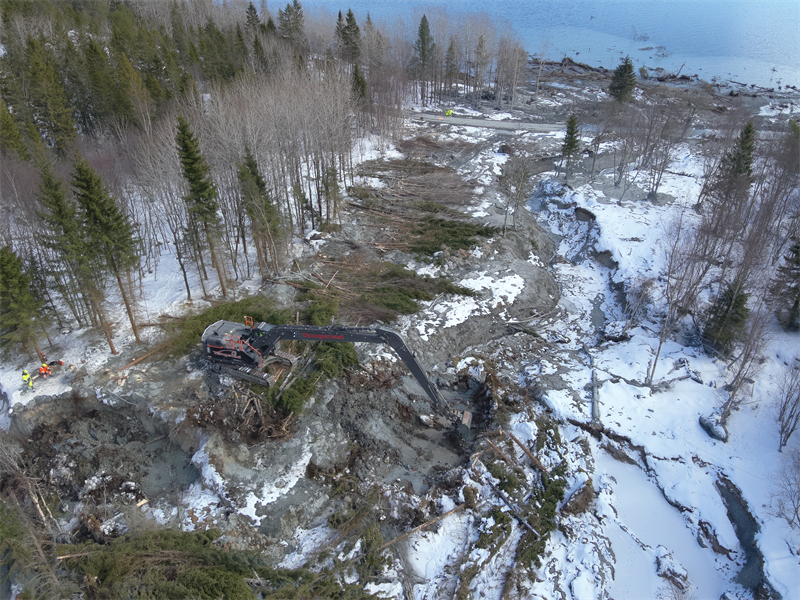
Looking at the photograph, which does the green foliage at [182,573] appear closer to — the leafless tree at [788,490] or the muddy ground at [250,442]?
the muddy ground at [250,442]

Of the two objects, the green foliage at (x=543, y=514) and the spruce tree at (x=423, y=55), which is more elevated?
the spruce tree at (x=423, y=55)

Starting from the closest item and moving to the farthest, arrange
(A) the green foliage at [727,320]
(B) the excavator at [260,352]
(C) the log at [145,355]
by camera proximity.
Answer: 1. (B) the excavator at [260,352]
2. (C) the log at [145,355]
3. (A) the green foliage at [727,320]

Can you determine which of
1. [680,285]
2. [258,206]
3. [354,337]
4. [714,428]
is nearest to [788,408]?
[714,428]

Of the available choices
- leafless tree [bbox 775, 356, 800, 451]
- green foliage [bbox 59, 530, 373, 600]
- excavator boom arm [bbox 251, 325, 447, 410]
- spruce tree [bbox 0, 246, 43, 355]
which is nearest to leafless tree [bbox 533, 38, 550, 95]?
leafless tree [bbox 775, 356, 800, 451]

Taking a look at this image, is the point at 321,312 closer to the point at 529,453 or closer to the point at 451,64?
the point at 529,453

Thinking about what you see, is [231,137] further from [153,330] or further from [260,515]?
[260,515]

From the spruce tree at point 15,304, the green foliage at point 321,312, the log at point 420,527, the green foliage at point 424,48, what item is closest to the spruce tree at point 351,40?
the green foliage at point 424,48

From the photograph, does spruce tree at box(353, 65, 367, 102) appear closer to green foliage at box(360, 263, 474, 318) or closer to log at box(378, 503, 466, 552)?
green foliage at box(360, 263, 474, 318)
